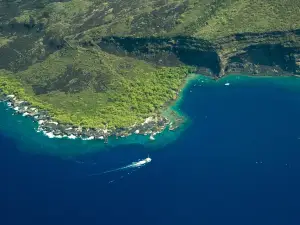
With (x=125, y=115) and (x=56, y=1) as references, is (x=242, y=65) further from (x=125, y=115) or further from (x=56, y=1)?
(x=56, y=1)

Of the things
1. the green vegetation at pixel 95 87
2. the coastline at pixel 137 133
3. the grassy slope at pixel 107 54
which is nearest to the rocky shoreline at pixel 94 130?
the coastline at pixel 137 133

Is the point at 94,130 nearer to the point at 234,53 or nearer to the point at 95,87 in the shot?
the point at 95,87

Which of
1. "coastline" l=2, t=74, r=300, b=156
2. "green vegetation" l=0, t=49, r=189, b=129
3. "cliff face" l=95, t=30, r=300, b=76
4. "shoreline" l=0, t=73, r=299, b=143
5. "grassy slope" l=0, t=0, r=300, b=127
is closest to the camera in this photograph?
"coastline" l=2, t=74, r=300, b=156

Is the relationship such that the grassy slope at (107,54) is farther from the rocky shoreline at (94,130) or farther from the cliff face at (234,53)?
the cliff face at (234,53)

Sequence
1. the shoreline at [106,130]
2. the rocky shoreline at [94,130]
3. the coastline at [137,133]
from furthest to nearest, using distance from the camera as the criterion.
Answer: the shoreline at [106,130]
the rocky shoreline at [94,130]
the coastline at [137,133]

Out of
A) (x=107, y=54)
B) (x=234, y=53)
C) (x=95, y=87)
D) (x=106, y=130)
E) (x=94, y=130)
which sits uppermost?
(x=107, y=54)

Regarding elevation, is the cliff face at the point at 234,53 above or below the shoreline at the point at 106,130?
above

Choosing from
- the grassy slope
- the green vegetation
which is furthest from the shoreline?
the grassy slope

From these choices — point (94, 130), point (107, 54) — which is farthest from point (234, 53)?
point (94, 130)

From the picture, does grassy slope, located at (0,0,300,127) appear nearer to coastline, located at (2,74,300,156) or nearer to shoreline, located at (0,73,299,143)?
shoreline, located at (0,73,299,143)
